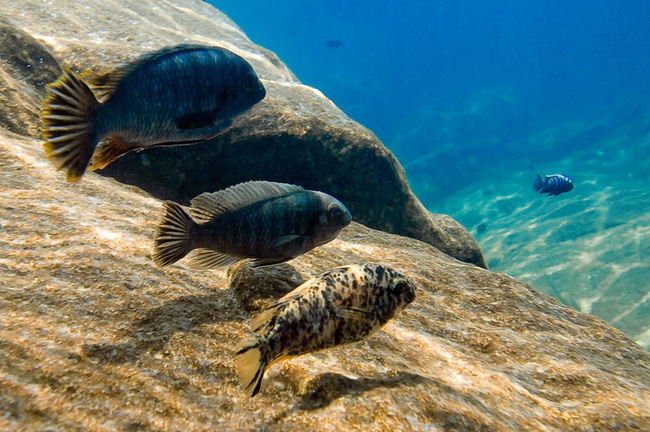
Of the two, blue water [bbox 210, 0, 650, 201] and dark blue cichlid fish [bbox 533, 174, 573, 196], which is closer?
dark blue cichlid fish [bbox 533, 174, 573, 196]

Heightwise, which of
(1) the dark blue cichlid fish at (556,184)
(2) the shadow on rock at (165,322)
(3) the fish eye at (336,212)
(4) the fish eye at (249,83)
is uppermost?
(1) the dark blue cichlid fish at (556,184)

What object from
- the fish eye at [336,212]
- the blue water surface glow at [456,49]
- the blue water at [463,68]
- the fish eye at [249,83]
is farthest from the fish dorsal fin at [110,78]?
the blue water surface glow at [456,49]

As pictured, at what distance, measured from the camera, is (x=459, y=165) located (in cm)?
3225

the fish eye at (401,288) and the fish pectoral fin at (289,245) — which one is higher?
the fish eye at (401,288)

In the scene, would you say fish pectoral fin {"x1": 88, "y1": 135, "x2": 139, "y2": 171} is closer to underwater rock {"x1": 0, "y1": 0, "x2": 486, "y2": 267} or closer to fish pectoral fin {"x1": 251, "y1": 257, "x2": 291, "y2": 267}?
fish pectoral fin {"x1": 251, "y1": 257, "x2": 291, "y2": 267}

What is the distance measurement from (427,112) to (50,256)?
4945 cm

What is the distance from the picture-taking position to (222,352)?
1.88 meters

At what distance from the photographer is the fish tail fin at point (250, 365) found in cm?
141

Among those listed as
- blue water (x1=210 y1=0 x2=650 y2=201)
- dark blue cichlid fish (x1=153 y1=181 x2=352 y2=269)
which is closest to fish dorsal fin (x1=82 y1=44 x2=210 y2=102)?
dark blue cichlid fish (x1=153 y1=181 x2=352 y2=269)

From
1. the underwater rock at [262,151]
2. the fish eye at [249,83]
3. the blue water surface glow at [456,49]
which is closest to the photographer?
the fish eye at [249,83]

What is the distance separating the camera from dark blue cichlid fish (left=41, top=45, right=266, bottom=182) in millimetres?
1733

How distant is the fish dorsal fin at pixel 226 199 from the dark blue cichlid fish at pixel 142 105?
A: 1.21 feet

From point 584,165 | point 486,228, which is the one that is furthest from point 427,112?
point 486,228

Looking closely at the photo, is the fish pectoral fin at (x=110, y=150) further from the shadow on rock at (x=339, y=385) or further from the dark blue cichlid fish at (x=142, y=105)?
the shadow on rock at (x=339, y=385)
